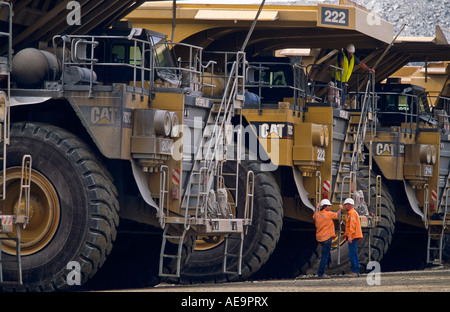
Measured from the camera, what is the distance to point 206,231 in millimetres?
14812

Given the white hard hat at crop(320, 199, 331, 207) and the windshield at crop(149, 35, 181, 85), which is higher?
the windshield at crop(149, 35, 181, 85)

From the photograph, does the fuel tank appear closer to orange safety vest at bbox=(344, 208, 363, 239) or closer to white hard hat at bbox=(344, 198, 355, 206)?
white hard hat at bbox=(344, 198, 355, 206)

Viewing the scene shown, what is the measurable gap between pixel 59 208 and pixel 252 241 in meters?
4.52

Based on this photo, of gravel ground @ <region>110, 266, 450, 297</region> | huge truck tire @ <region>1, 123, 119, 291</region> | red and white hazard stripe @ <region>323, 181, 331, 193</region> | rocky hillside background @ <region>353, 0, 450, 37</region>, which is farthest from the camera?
rocky hillside background @ <region>353, 0, 450, 37</region>

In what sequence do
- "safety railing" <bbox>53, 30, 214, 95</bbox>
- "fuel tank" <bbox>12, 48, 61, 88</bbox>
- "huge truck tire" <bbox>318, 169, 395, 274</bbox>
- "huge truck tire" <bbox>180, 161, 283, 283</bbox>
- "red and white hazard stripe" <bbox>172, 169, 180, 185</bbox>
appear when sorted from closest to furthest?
"safety railing" <bbox>53, 30, 214, 95</bbox> → "fuel tank" <bbox>12, 48, 61, 88</bbox> → "red and white hazard stripe" <bbox>172, 169, 180, 185</bbox> → "huge truck tire" <bbox>180, 161, 283, 283</bbox> → "huge truck tire" <bbox>318, 169, 395, 274</bbox>

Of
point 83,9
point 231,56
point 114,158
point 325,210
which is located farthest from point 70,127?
point 231,56

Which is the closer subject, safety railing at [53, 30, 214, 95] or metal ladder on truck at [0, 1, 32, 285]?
metal ladder on truck at [0, 1, 32, 285]

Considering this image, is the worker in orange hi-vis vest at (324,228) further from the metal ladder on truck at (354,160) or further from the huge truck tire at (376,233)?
the huge truck tire at (376,233)

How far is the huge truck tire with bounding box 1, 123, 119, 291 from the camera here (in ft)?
44.1

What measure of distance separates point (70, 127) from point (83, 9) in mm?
2118

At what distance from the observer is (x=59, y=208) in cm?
1368

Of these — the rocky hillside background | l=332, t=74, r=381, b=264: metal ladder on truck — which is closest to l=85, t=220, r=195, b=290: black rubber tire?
l=332, t=74, r=381, b=264: metal ladder on truck

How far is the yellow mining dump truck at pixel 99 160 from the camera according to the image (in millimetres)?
13477

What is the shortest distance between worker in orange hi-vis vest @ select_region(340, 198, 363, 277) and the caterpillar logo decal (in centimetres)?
169
